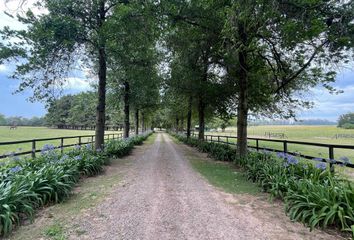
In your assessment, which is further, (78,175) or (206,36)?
(206,36)

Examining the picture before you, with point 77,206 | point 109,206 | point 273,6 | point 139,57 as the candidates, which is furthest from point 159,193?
point 139,57

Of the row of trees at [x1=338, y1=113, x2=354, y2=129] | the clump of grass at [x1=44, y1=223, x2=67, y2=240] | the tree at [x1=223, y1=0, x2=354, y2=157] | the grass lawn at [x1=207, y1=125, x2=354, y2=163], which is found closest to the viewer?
the clump of grass at [x1=44, y1=223, x2=67, y2=240]

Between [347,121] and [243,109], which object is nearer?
[243,109]

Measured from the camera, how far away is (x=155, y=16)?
9.83m

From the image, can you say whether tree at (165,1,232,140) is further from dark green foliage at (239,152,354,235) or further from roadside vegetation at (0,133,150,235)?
roadside vegetation at (0,133,150,235)

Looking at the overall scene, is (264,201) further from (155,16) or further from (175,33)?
(175,33)

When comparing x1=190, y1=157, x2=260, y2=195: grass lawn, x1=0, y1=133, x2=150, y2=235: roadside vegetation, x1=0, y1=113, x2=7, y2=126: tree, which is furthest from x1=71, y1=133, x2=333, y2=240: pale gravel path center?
x1=0, y1=113, x2=7, y2=126: tree

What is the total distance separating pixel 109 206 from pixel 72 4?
27.2ft

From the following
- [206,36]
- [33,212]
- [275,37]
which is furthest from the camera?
[206,36]

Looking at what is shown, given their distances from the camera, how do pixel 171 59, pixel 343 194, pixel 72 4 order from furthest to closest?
pixel 171 59, pixel 72 4, pixel 343 194

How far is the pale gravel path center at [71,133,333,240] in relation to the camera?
12.2ft

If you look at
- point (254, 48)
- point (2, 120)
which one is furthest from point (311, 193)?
point (2, 120)

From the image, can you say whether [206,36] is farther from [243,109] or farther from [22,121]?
[22,121]

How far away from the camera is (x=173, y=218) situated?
434cm
